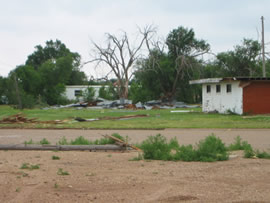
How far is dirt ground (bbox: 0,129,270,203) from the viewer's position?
7281 mm

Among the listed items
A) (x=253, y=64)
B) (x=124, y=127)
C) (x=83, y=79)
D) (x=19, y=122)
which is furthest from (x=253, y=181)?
(x=83, y=79)

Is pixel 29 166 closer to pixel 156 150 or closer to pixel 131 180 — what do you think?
pixel 131 180

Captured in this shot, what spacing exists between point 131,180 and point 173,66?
44937mm

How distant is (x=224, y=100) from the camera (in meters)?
32.6

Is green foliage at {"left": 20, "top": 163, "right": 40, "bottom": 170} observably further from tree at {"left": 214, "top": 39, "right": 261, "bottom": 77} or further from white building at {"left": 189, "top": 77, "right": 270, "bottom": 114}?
tree at {"left": 214, "top": 39, "right": 261, "bottom": 77}

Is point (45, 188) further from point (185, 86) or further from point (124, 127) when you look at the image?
point (185, 86)

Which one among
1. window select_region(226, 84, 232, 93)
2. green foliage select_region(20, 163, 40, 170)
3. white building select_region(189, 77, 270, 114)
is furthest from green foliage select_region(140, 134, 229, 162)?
window select_region(226, 84, 232, 93)

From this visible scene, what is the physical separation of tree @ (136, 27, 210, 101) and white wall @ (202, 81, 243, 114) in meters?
15.9

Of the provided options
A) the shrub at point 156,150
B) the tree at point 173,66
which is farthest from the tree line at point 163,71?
the shrub at point 156,150

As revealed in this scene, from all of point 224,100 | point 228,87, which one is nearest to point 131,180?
point 228,87

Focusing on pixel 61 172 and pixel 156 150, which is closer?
pixel 61 172

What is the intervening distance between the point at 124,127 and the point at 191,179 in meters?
14.0

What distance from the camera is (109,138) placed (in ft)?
46.1

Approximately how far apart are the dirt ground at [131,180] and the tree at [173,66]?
40.7 meters
